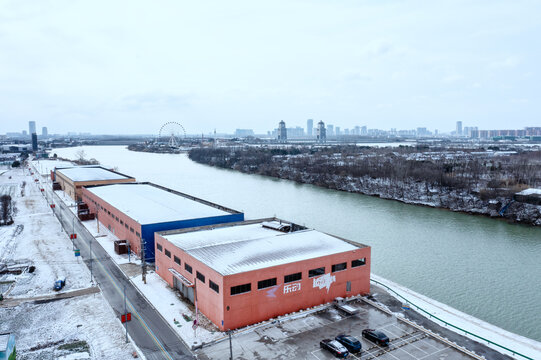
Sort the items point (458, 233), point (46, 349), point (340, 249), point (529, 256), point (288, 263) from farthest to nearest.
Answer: point (458, 233)
point (529, 256)
point (340, 249)
point (288, 263)
point (46, 349)

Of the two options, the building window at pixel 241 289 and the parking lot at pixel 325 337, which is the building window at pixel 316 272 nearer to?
the parking lot at pixel 325 337

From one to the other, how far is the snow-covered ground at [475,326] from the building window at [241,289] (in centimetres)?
558

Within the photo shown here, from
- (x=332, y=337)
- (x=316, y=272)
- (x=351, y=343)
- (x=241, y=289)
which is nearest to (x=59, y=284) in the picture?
(x=241, y=289)

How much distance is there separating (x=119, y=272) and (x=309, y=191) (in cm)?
2720

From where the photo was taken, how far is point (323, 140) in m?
151

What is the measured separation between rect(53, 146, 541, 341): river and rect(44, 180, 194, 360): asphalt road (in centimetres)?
945

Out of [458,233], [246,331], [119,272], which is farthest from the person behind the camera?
[458,233]

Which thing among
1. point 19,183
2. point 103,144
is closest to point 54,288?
point 19,183

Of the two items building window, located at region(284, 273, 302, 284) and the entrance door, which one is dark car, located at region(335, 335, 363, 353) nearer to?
building window, located at region(284, 273, 302, 284)

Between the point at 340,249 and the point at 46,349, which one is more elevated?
the point at 340,249

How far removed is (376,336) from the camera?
10211mm

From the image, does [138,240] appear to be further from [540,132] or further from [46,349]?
[540,132]

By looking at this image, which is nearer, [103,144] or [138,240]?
[138,240]

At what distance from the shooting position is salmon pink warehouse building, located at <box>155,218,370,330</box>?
11.3 meters
